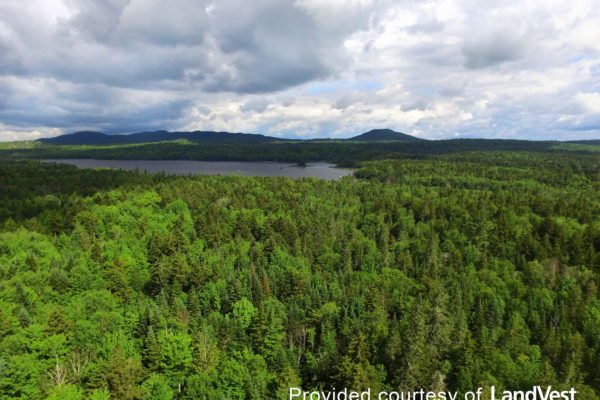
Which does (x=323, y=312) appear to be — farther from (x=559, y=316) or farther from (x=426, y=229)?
(x=426, y=229)

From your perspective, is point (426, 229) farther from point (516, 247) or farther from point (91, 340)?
point (91, 340)

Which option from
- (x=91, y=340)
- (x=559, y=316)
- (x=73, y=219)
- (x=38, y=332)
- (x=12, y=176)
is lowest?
(x=559, y=316)

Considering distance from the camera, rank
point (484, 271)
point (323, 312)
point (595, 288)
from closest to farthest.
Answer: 1. point (323, 312)
2. point (595, 288)
3. point (484, 271)

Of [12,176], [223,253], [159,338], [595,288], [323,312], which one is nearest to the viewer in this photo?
[159,338]

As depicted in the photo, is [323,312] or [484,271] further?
[484,271]

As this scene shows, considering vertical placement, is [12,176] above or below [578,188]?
above

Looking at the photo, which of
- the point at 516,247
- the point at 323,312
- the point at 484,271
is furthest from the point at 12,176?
the point at 516,247
